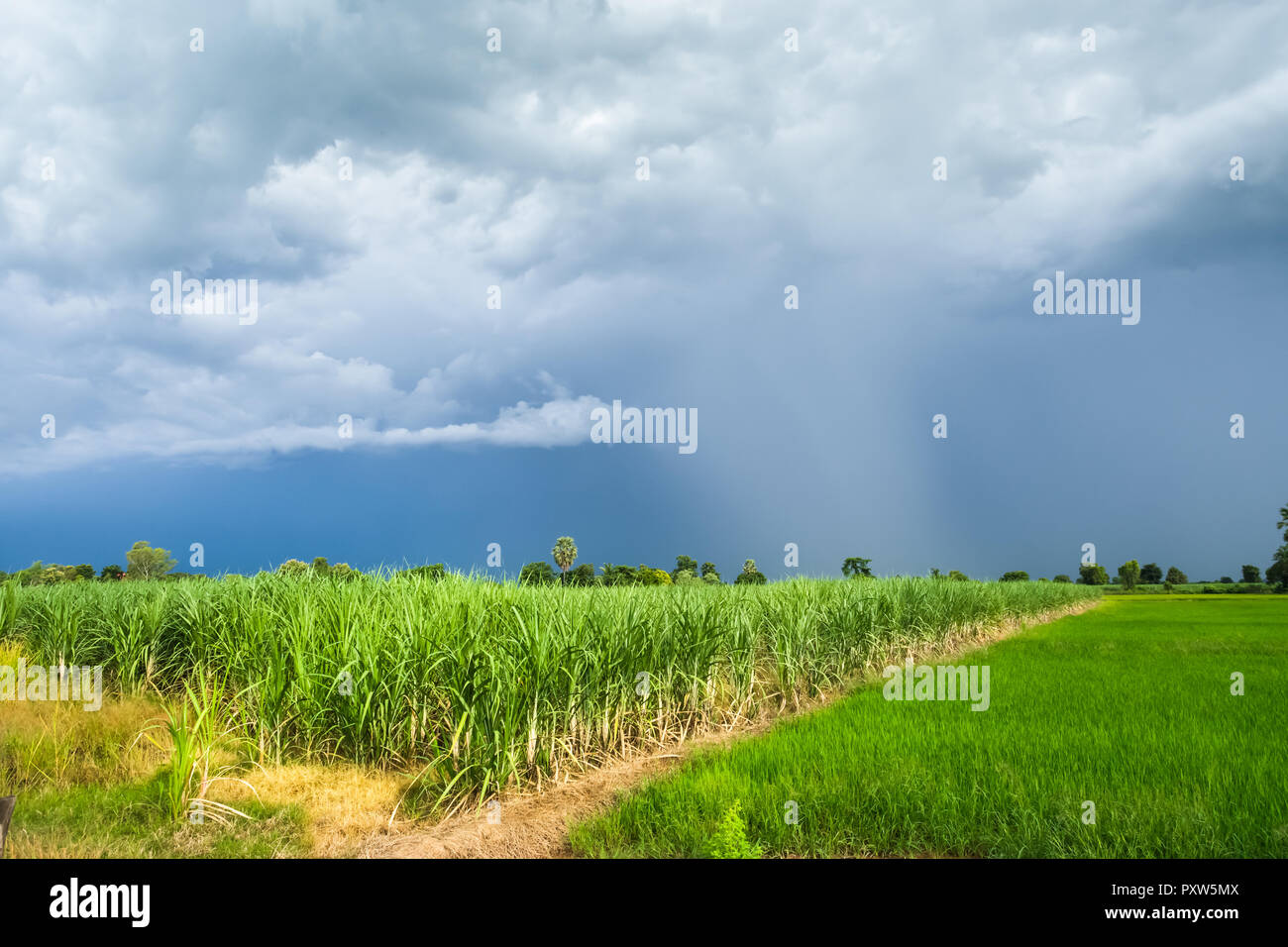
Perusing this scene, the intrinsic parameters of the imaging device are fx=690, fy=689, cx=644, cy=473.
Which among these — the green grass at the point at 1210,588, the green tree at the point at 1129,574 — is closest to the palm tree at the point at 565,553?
the green grass at the point at 1210,588

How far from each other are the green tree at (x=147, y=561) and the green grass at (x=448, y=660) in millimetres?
7636

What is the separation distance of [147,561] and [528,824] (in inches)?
687

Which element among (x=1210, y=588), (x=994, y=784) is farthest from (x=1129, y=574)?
(x=994, y=784)

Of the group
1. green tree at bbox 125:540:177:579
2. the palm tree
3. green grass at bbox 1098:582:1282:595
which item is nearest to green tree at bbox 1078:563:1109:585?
green grass at bbox 1098:582:1282:595

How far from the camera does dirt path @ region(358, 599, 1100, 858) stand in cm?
430

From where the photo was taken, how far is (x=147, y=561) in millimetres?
17469

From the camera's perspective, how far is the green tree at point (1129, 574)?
6881 cm

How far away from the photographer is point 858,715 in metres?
7.09

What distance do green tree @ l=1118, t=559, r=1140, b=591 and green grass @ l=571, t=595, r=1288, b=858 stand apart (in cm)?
7302

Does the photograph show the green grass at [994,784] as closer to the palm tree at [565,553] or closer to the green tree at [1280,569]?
the palm tree at [565,553]

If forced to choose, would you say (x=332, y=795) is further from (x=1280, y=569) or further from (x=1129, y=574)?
(x=1129, y=574)

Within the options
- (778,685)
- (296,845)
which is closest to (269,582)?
(296,845)

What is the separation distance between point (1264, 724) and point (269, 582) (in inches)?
429
